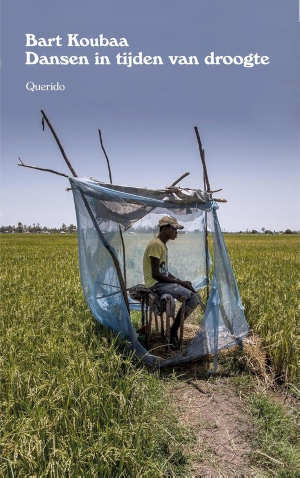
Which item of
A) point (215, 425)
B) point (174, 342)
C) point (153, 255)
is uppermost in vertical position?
point (153, 255)

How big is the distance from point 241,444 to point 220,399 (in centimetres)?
61

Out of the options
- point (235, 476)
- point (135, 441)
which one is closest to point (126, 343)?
point (135, 441)

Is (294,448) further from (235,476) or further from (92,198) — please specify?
(92,198)

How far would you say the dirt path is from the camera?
7.68 ft

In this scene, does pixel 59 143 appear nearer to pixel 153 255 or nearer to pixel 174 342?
pixel 153 255

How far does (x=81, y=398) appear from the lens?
2.49m

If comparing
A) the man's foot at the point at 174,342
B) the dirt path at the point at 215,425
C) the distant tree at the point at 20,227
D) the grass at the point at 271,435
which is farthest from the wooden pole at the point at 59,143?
the distant tree at the point at 20,227

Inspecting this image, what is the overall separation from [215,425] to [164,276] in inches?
65.0

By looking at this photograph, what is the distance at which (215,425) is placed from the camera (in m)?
2.79

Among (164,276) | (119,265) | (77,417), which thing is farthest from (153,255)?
(77,417)

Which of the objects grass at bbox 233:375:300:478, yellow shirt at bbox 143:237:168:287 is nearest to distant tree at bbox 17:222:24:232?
yellow shirt at bbox 143:237:168:287

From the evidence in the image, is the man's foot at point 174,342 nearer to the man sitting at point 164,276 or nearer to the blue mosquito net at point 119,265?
the man sitting at point 164,276

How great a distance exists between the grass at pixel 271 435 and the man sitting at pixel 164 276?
3.52ft

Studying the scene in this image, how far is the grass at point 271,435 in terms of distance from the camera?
232 centimetres
